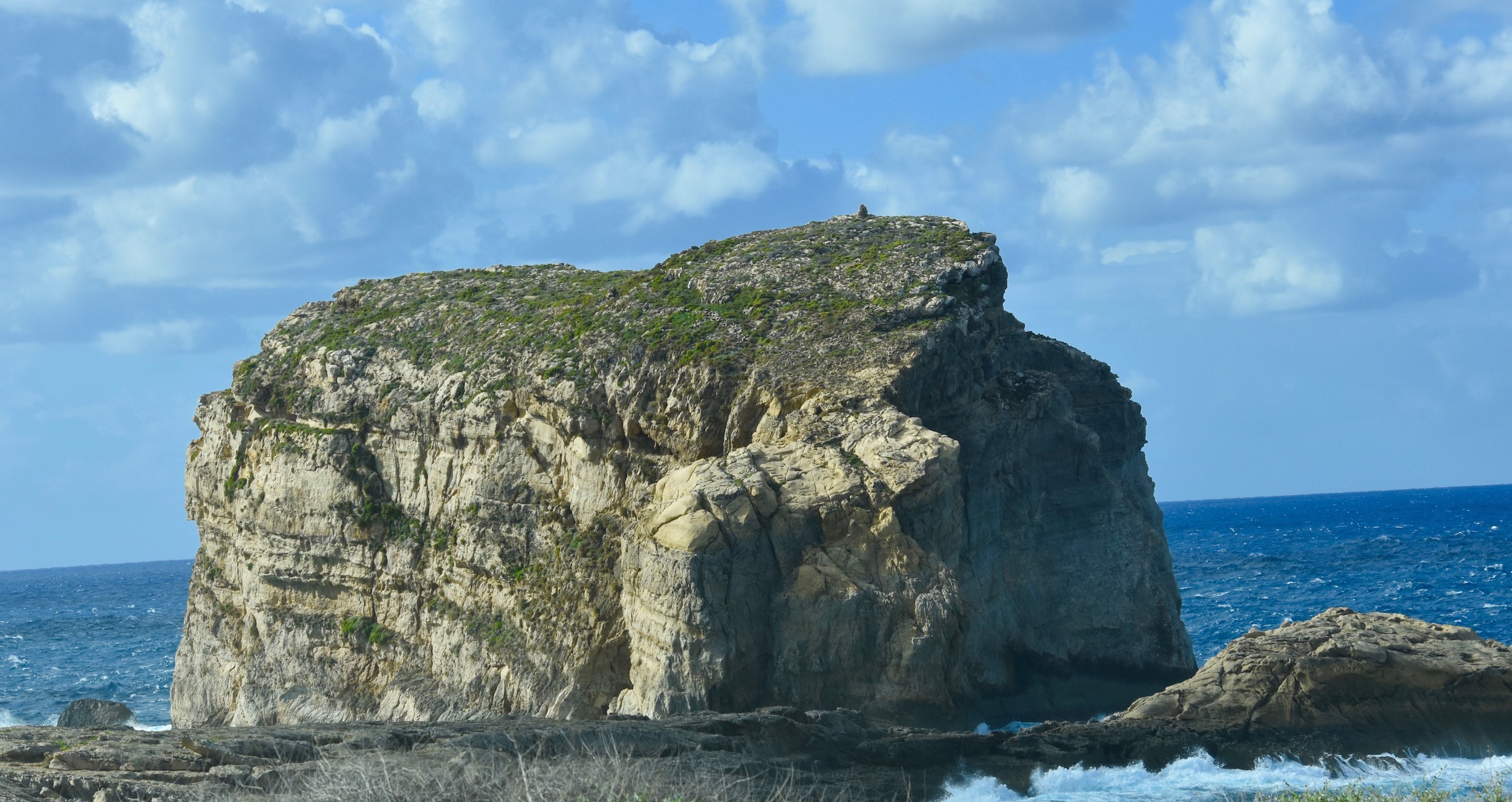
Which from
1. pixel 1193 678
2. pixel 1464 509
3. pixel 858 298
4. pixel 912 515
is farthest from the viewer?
pixel 1464 509

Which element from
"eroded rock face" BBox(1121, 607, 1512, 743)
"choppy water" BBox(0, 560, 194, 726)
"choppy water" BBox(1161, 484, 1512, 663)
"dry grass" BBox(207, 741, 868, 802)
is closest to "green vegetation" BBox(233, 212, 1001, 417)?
"eroded rock face" BBox(1121, 607, 1512, 743)

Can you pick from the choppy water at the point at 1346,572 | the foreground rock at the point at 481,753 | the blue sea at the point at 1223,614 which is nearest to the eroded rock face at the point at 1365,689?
the blue sea at the point at 1223,614

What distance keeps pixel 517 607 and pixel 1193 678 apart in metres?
14.4

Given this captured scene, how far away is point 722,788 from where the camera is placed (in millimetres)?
17781

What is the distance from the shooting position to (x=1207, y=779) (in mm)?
24516

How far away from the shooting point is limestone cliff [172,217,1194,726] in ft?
90.8

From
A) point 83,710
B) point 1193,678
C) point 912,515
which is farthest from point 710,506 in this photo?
point 83,710

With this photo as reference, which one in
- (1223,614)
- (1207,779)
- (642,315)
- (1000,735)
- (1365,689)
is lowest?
(1207,779)

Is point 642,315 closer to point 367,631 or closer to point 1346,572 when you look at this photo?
point 367,631

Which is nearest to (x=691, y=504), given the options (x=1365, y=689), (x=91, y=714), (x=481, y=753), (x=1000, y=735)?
(x=1000, y=735)

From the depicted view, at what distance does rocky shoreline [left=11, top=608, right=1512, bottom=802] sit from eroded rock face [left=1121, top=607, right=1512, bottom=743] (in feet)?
0.08

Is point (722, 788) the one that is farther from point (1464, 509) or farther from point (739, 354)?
point (1464, 509)

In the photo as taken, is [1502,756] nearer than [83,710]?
Yes

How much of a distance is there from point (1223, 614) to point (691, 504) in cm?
3332
